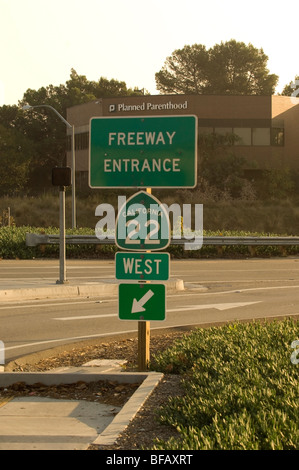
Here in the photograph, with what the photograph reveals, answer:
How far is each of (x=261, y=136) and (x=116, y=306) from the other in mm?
50273

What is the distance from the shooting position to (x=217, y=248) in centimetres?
3125

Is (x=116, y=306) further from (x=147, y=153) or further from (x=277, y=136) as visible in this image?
(x=277, y=136)

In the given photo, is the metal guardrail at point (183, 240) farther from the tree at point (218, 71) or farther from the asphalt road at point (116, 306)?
the tree at point (218, 71)

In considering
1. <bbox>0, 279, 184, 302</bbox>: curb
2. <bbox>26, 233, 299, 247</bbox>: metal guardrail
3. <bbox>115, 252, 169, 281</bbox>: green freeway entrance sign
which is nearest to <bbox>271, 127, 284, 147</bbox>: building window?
<bbox>26, 233, 299, 247</bbox>: metal guardrail

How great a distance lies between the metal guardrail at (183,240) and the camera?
93.6 feet

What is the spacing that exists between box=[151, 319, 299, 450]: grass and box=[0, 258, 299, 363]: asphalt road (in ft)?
9.65

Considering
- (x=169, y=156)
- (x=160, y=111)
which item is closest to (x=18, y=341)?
(x=169, y=156)

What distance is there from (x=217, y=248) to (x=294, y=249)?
13.0 feet

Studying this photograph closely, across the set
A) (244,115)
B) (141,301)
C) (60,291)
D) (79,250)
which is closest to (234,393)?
(141,301)

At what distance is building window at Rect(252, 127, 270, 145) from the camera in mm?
63594

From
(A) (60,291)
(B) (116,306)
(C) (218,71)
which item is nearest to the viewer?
(B) (116,306)

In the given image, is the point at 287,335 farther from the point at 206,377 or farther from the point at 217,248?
the point at 217,248

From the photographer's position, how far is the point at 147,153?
324 inches

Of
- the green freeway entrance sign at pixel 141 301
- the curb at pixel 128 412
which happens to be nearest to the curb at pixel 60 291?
the green freeway entrance sign at pixel 141 301
